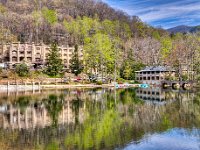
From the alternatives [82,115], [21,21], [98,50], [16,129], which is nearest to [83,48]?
[98,50]

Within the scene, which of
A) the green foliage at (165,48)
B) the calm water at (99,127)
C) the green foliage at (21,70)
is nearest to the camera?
the calm water at (99,127)

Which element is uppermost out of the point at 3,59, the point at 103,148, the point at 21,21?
the point at 21,21

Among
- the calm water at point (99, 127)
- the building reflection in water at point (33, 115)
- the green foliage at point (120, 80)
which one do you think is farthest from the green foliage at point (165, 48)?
the building reflection in water at point (33, 115)

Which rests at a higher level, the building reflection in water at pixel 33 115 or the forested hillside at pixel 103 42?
the forested hillside at pixel 103 42

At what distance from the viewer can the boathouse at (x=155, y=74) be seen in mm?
113188

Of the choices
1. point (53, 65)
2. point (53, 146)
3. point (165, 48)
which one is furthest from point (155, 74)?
point (53, 146)

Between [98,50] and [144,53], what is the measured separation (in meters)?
26.4

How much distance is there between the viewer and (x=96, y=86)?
105 m

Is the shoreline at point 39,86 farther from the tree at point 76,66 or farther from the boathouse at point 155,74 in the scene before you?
the boathouse at point 155,74

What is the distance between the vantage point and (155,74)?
374 ft

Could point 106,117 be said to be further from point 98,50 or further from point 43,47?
point 43,47

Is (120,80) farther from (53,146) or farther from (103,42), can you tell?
(53,146)

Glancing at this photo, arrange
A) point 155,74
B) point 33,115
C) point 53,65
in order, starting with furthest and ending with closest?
1. point 155,74
2. point 53,65
3. point 33,115

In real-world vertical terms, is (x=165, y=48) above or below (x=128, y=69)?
above
